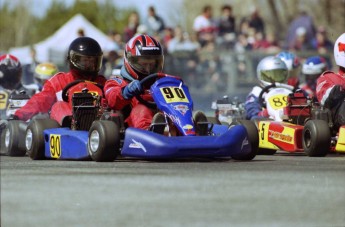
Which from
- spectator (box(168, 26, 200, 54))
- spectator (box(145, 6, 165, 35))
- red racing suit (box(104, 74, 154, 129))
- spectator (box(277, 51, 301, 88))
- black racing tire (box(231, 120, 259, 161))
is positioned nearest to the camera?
red racing suit (box(104, 74, 154, 129))

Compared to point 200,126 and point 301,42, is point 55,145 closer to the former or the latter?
point 200,126

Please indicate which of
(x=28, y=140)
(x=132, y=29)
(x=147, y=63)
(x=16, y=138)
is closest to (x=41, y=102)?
(x=16, y=138)

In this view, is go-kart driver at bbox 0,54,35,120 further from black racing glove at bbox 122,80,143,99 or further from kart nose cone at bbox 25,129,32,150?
black racing glove at bbox 122,80,143,99

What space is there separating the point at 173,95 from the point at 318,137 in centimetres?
188

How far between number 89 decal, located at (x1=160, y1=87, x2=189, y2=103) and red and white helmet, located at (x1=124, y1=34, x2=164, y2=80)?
2.33ft

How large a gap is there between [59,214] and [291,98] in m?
7.02

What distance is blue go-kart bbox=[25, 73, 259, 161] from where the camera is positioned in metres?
11.7

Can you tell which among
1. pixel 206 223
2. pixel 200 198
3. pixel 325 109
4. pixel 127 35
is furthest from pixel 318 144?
pixel 127 35

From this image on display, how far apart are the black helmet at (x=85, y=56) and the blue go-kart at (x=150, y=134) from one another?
0.84 m

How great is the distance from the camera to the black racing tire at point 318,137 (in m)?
13.3

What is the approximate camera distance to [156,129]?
12.1 meters

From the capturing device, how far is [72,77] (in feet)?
46.9

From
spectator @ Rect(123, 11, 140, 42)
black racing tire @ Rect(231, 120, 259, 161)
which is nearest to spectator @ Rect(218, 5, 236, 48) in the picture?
spectator @ Rect(123, 11, 140, 42)

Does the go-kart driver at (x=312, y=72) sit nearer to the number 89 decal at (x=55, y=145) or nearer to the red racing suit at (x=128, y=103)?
the red racing suit at (x=128, y=103)
